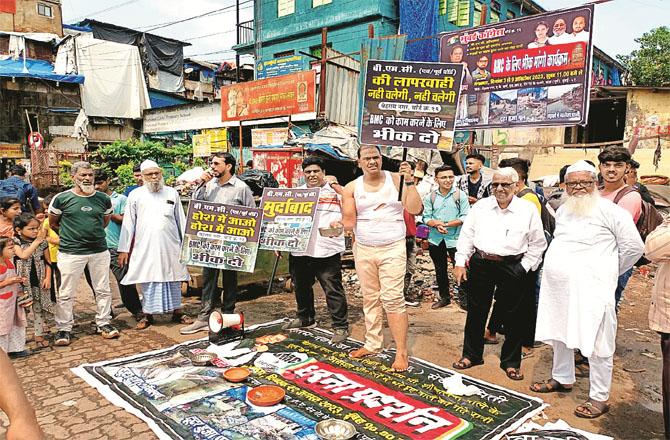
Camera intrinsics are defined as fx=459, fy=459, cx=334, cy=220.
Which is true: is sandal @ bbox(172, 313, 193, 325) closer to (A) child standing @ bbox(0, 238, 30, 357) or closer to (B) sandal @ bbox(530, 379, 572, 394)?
(A) child standing @ bbox(0, 238, 30, 357)

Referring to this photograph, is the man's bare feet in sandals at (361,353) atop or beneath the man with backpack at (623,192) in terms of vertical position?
beneath

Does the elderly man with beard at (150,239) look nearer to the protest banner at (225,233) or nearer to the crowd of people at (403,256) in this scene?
the crowd of people at (403,256)

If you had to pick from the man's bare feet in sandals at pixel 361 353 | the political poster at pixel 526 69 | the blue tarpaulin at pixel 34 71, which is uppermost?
the blue tarpaulin at pixel 34 71

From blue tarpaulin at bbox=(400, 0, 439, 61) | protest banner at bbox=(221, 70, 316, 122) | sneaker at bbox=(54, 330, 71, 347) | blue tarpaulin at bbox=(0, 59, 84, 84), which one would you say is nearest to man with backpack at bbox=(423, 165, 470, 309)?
sneaker at bbox=(54, 330, 71, 347)

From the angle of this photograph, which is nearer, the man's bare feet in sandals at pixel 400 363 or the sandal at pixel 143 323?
the man's bare feet in sandals at pixel 400 363

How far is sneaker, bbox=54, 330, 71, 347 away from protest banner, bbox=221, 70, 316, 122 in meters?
10.5

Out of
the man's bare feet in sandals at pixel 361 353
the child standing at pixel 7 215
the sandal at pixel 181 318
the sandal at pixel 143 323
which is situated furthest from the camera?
the sandal at pixel 181 318

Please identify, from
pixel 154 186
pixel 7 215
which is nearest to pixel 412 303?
pixel 154 186

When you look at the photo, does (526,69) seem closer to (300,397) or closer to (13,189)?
(300,397)

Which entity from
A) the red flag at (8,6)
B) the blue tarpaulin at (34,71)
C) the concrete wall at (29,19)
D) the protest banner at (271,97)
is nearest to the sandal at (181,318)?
the protest banner at (271,97)

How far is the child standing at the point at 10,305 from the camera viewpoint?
4.18m

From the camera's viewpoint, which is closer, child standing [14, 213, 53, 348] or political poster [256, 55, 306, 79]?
child standing [14, 213, 53, 348]

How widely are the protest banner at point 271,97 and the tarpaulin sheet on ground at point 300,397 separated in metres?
10.9

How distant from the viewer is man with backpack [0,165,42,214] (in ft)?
Answer: 25.2
